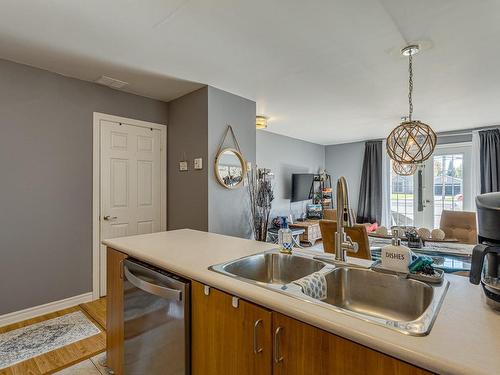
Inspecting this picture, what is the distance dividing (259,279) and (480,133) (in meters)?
5.46

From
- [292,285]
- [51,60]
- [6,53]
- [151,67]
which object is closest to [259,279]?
[292,285]

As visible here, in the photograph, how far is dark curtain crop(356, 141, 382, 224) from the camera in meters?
6.15

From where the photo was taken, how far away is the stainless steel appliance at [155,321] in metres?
1.26

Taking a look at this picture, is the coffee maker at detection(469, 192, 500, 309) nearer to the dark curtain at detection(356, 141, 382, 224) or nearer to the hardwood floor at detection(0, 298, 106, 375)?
the hardwood floor at detection(0, 298, 106, 375)

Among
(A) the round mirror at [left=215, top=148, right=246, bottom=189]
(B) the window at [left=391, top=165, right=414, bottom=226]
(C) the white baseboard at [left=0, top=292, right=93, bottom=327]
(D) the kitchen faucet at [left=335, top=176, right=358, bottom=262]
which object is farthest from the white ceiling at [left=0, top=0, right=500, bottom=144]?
(B) the window at [left=391, top=165, right=414, bottom=226]

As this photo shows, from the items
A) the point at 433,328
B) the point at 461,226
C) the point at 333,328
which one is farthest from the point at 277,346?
the point at 461,226

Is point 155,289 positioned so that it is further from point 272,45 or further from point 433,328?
point 272,45

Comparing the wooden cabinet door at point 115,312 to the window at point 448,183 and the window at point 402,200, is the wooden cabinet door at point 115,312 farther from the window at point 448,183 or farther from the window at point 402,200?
the window at point 402,200

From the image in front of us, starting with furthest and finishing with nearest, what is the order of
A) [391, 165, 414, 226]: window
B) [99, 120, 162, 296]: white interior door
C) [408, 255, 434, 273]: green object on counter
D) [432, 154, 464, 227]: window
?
[391, 165, 414, 226]: window
[432, 154, 464, 227]: window
[99, 120, 162, 296]: white interior door
[408, 255, 434, 273]: green object on counter

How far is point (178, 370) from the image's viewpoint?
128cm

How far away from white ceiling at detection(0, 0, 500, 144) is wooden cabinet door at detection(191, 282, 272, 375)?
1777 mm

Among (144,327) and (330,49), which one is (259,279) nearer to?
(144,327)

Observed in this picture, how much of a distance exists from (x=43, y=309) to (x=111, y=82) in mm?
2393

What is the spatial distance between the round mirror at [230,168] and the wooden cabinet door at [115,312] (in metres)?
Answer: 1.62
